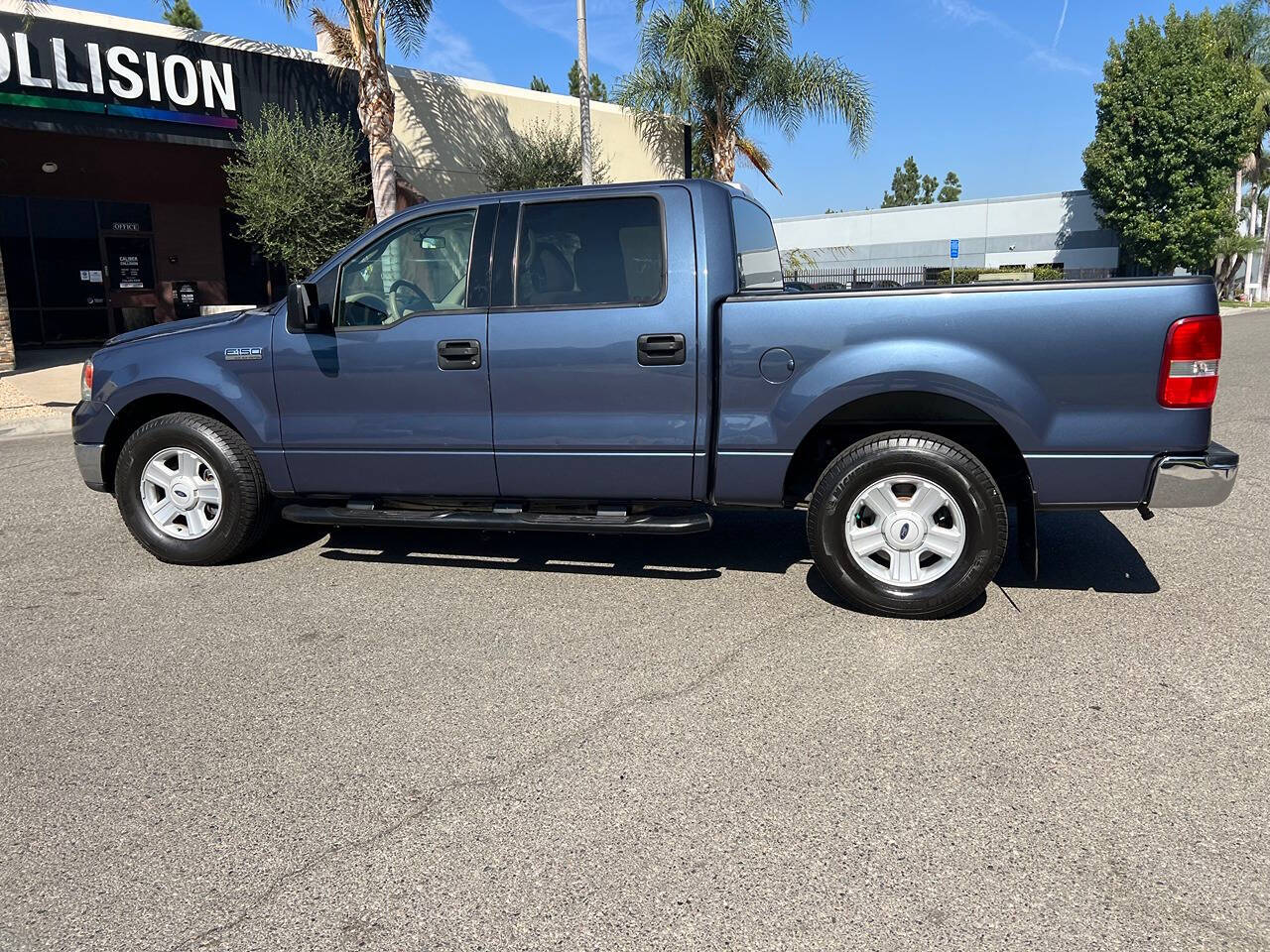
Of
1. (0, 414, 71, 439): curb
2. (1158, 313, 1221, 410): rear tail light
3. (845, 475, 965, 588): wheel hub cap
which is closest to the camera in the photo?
(1158, 313, 1221, 410): rear tail light

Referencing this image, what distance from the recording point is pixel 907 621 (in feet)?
14.3

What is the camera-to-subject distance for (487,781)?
9.86 feet

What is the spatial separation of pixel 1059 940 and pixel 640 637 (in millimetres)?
2212

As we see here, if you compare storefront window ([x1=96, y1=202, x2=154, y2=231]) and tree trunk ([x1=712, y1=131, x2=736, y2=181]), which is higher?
tree trunk ([x1=712, y1=131, x2=736, y2=181])

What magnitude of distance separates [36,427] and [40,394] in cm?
274

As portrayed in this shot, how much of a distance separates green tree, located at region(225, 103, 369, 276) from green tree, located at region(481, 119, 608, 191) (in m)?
3.87

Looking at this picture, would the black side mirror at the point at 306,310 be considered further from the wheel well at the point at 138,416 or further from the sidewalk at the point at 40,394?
the sidewalk at the point at 40,394

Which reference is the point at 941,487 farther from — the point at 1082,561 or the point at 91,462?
the point at 91,462

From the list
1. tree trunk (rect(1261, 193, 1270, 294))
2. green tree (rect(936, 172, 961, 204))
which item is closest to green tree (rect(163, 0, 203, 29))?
tree trunk (rect(1261, 193, 1270, 294))

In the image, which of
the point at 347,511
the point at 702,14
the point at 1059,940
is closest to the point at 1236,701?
the point at 1059,940

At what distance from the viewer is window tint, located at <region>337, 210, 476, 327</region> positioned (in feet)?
16.0

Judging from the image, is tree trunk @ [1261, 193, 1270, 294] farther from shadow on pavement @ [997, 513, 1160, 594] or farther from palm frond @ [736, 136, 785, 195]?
shadow on pavement @ [997, 513, 1160, 594]

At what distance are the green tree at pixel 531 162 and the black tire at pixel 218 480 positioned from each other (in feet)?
50.7

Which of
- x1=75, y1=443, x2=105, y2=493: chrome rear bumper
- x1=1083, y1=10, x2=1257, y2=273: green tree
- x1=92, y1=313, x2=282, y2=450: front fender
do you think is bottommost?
x1=75, y1=443, x2=105, y2=493: chrome rear bumper
